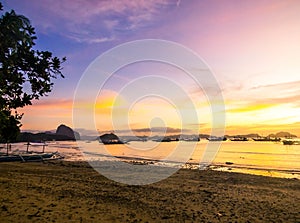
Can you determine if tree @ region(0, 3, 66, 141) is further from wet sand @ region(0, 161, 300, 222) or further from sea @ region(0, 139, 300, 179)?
sea @ region(0, 139, 300, 179)

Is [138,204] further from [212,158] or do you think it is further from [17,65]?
[212,158]

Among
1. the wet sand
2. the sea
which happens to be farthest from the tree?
the sea

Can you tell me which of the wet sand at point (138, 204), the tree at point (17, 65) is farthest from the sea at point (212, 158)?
the tree at point (17, 65)

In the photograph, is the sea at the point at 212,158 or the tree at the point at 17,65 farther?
the sea at the point at 212,158

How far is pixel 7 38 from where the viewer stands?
887 centimetres

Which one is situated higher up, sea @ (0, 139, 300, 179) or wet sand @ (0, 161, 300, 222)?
wet sand @ (0, 161, 300, 222)

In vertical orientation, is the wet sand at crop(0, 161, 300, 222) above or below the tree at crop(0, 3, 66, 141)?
below

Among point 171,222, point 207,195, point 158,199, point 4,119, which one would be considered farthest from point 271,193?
point 4,119

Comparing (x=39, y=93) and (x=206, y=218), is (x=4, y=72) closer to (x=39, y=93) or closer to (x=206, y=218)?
(x=39, y=93)

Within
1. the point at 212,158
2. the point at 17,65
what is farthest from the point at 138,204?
the point at 212,158

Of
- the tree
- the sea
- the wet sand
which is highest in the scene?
the tree

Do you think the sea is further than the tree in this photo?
Yes

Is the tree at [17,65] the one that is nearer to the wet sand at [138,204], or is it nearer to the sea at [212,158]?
the wet sand at [138,204]

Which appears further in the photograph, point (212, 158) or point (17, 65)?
point (212, 158)
